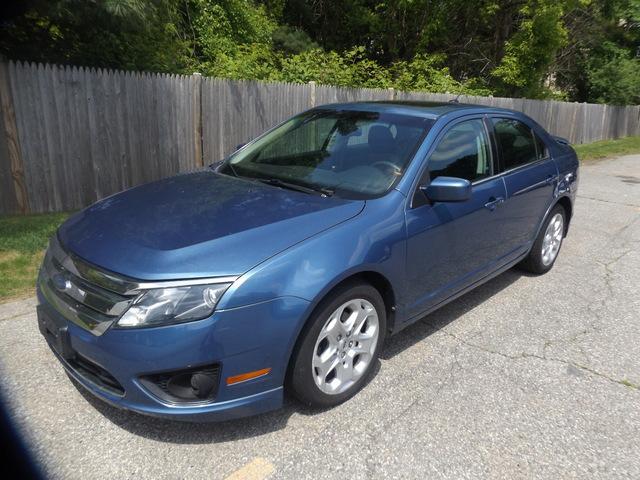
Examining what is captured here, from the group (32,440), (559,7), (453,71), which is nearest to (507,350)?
(32,440)

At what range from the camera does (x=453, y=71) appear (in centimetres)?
2203

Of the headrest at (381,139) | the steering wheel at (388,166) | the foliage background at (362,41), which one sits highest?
the foliage background at (362,41)

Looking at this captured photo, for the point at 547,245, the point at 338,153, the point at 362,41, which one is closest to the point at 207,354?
the point at 338,153

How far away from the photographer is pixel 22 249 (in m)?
4.93

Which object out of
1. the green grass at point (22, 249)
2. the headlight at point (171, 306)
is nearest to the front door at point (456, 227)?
the headlight at point (171, 306)

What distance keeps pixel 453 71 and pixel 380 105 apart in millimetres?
19865

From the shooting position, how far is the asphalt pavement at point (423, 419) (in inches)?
95.1

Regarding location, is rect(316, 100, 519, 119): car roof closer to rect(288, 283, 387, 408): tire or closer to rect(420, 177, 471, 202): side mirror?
rect(420, 177, 471, 202): side mirror

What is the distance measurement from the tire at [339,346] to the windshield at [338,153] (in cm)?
69

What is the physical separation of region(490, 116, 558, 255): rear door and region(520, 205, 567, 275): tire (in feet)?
0.73

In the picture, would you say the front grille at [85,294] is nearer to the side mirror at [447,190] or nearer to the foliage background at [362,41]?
the side mirror at [447,190]

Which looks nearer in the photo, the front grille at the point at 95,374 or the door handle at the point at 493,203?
the front grille at the point at 95,374

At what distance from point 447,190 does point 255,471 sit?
194cm

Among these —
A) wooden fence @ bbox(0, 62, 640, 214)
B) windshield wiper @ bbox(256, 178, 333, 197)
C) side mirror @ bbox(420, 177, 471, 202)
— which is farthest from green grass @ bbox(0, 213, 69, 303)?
side mirror @ bbox(420, 177, 471, 202)
